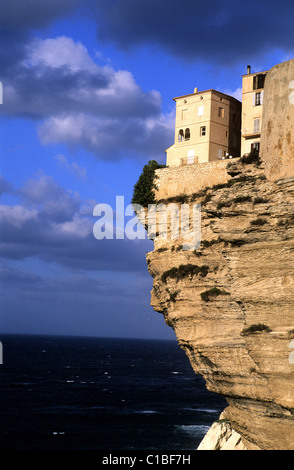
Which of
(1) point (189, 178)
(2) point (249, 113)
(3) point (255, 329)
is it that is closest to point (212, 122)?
(2) point (249, 113)

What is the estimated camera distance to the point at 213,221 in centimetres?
2719

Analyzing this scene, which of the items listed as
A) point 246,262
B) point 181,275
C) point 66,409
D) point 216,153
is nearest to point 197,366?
point 181,275

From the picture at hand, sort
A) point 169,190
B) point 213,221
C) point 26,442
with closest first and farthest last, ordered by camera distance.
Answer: point 213,221 → point 169,190 → point 26,442

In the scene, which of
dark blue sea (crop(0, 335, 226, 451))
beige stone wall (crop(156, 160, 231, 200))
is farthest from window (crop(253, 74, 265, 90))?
dark blue sea (crop(0, 335, 226, 451))

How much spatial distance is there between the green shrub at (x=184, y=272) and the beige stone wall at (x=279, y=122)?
232 inches

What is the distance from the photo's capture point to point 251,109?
115 ft

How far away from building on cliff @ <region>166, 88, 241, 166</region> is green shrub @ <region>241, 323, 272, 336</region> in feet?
47.0

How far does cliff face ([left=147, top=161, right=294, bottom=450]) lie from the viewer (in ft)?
79.5

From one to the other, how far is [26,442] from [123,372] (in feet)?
229

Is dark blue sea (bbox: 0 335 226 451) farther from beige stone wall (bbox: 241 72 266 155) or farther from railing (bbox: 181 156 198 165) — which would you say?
beige stone wall (bbox: 241 72 266 155)

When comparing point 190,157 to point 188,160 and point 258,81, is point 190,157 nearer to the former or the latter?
point 188,160

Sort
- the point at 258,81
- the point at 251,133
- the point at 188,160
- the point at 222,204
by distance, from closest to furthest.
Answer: the point at 222,204, the point at 251,133, the point at 258,81, the point at 188,160

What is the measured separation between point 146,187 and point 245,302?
11.8 meters
